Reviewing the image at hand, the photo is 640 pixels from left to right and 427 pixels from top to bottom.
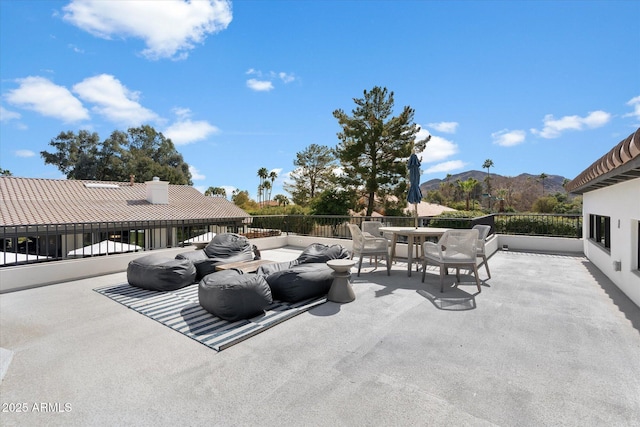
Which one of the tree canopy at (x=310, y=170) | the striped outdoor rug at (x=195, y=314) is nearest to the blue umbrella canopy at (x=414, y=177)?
the striped outdoor rug at (x=195, y=314)

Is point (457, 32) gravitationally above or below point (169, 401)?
above

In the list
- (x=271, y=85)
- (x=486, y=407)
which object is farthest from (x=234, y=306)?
(x=271, y=85)

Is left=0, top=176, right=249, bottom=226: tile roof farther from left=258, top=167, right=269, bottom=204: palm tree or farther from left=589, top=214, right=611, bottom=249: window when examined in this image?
left=258, top=167, right=269, bottom=204: palm tree

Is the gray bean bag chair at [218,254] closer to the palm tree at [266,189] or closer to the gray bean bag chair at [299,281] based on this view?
the gray bean bag chair at [299,281]

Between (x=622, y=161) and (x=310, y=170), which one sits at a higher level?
(x=310, y=170)

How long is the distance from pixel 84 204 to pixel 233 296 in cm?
1439

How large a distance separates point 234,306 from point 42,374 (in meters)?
1.57

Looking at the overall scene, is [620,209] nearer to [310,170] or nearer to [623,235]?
[623,235]

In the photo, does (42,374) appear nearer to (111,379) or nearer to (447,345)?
(111,379)

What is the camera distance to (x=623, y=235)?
174 inches

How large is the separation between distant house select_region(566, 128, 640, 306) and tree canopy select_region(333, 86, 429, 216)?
13.7 m

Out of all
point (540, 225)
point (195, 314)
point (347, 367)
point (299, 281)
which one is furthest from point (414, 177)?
point (540, 225)

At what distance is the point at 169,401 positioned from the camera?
6.52 ft

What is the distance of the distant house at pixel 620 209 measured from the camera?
3.16 m
